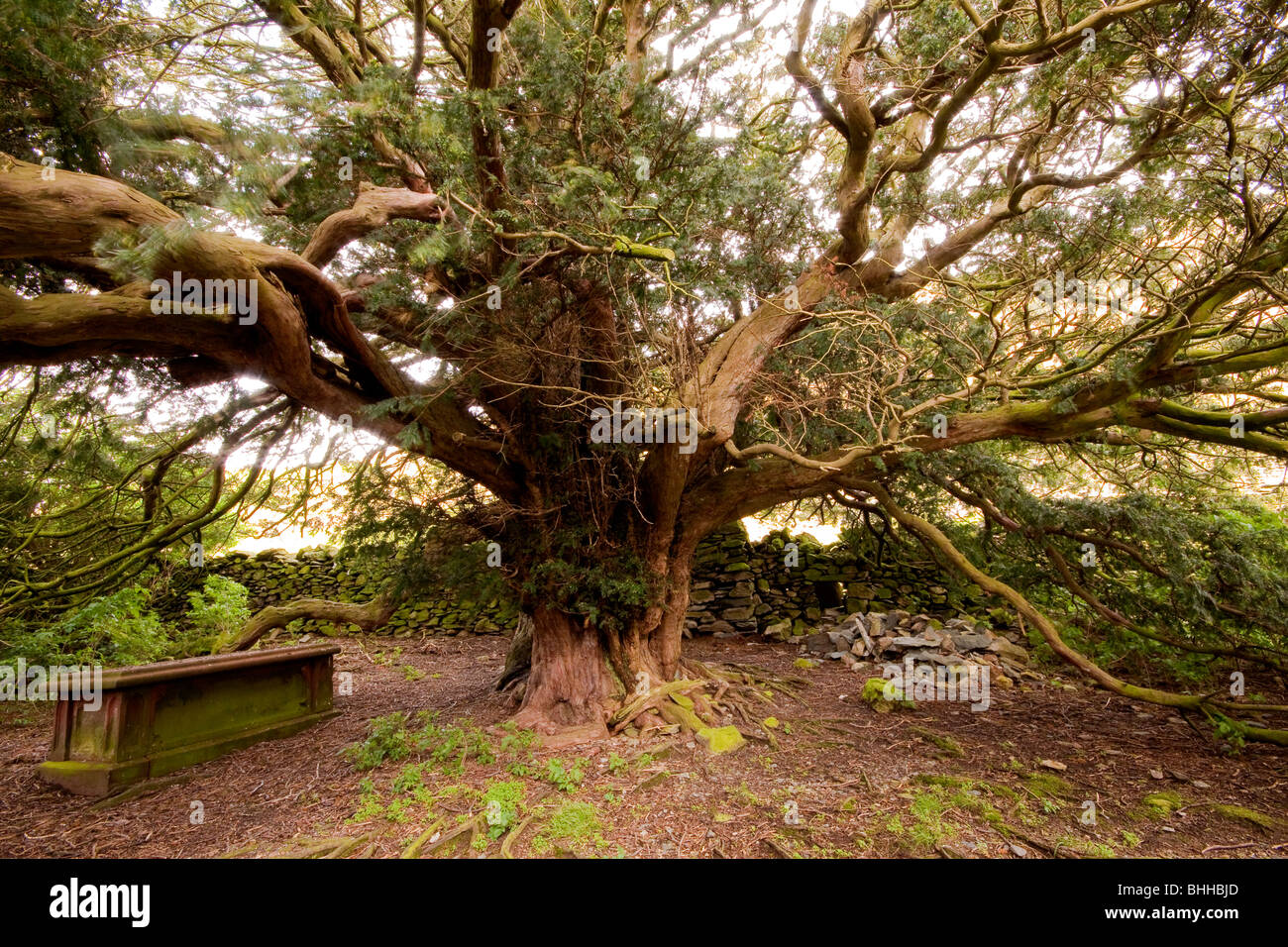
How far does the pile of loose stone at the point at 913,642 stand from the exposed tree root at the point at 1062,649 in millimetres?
2247

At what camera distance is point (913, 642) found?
718cm

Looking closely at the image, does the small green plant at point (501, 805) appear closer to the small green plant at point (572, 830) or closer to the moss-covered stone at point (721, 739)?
the small green plant at point (572, 830)

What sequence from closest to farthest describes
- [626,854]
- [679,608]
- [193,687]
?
[626,854]
[193,687]
[679,608]

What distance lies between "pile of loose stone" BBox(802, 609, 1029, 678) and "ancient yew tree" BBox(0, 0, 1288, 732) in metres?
1.86

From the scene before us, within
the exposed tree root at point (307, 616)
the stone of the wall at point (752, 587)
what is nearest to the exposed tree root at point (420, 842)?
the exposed tree root at point (307, 616)

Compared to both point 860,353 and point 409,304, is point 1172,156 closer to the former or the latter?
point 860,353

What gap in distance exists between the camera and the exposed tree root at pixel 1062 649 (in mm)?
3979

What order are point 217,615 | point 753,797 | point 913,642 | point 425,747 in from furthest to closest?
1. point 217,615
2. point 913,642
3. point 425,747
4. point 753,797

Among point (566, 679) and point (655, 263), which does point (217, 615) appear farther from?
point (655, 263)

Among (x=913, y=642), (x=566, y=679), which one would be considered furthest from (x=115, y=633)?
(x=913, y=642)

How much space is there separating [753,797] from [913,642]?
441cm

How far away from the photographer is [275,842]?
323 centimetres
